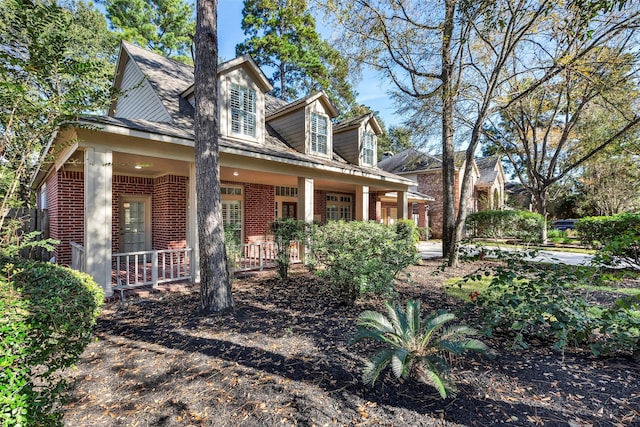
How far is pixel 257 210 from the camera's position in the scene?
461 inches

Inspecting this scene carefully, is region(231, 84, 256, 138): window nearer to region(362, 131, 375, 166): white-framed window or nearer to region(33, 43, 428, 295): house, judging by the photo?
region(33, 43, 428, 295): house

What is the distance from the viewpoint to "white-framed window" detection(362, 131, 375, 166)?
1256cm

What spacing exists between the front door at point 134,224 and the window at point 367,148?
853 cm

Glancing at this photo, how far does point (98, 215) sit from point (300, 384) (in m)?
4.95

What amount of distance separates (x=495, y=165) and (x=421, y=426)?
29.8 m

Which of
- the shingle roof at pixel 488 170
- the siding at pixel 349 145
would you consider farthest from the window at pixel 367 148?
the shingle roof at pixel 488 170

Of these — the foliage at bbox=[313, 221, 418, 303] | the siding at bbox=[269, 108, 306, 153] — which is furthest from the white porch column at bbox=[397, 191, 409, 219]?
the foliage at bbox=[313, 221, 418, 303]

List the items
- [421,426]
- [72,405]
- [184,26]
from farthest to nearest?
[184,26], [72,405], [421,426]

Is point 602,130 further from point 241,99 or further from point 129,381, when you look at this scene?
point 129,381

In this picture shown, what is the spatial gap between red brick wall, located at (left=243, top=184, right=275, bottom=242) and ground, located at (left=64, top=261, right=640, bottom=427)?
23.3 ft

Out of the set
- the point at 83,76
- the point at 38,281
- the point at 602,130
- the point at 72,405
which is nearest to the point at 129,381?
the point at 72,405

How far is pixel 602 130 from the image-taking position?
15.5 meters

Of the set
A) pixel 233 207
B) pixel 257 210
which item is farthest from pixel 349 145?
pixel 233 207

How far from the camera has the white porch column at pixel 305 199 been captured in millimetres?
9070
